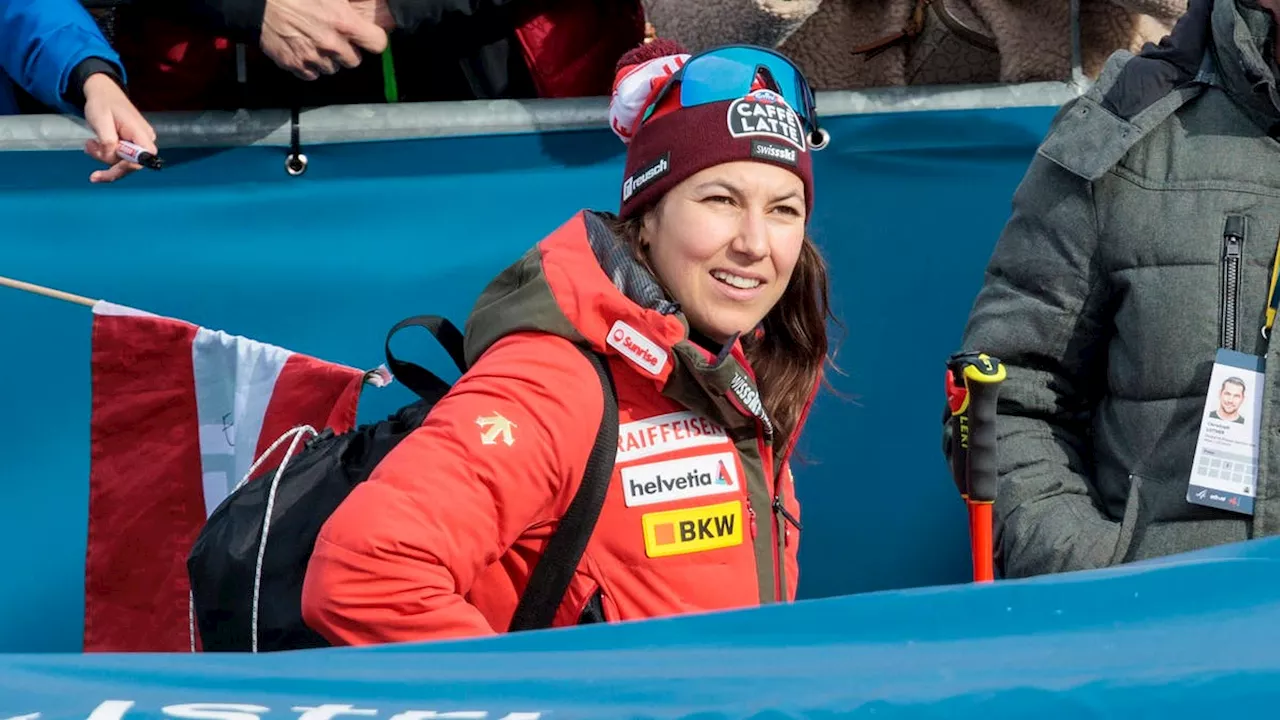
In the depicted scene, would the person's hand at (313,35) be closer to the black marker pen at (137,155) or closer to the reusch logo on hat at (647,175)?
the black marker pen at (137,155)

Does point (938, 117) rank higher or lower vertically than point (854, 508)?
higher

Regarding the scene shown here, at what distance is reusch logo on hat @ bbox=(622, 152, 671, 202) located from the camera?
2738 millimetres

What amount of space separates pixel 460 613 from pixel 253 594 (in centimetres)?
39

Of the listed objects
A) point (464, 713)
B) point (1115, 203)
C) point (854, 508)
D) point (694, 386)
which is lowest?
point (854, 508)

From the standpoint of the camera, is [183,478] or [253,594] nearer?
[253,594]

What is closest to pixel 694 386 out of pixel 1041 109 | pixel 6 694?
pixel 6 694

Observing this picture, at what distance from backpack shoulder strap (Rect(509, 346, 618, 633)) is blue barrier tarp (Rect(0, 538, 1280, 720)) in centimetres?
55

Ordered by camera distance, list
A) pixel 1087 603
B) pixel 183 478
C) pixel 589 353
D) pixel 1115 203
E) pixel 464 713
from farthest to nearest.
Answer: pixel 183 478
pixel 1115 203
pixel 589 353
pixel 1087 603
pixel 464 713

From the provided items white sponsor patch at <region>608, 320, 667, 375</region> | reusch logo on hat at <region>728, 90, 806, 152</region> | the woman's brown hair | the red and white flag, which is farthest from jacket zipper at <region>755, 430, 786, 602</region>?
the red and white flag

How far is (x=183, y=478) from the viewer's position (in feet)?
11.0

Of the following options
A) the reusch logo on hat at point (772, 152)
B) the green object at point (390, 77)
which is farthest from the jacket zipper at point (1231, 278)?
the green object at point (390, 77)

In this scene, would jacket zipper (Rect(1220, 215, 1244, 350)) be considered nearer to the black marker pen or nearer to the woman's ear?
the woman's ear

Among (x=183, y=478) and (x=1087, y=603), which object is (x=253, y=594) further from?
(x=1087, y=603)

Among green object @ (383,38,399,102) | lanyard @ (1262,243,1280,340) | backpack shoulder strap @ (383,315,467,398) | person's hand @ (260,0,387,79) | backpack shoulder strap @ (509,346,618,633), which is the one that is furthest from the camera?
green object @ (383,38,399,102)
